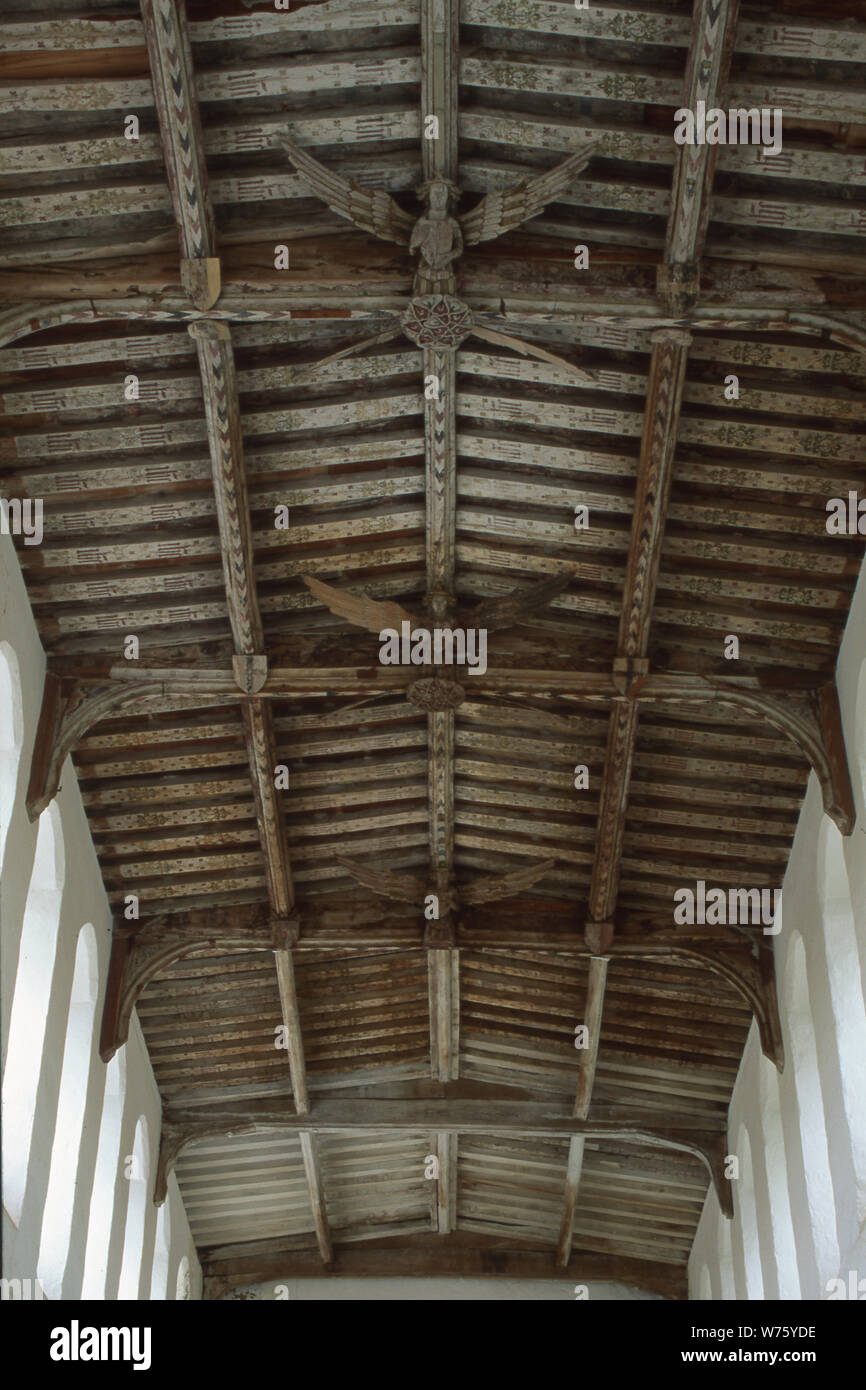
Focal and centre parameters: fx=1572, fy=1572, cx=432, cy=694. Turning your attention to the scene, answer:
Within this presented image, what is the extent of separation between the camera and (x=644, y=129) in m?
9.98

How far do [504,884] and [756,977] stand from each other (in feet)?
8.42

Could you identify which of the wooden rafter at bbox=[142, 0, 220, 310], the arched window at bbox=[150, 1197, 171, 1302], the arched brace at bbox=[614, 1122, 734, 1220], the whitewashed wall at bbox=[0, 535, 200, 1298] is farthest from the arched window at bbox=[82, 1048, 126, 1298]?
the wooden rafter at bbox=[142, 0, 220, 310]

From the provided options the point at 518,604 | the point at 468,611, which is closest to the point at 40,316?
the point at 468,611

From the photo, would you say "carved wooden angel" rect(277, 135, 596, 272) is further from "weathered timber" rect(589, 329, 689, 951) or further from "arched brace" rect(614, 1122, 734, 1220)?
"arched brace" rect(614, 1122, 734, 1220)

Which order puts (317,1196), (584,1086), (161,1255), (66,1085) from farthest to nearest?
(317,1196)
(161,1255)
(584,1086)
(66,1085)

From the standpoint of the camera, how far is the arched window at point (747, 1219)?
621 inches

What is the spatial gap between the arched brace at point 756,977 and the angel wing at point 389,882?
8.27 ft

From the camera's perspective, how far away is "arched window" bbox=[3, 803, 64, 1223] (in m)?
11.8

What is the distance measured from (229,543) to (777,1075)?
7443mm

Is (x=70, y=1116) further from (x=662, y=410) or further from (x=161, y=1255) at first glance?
(x=662, y=410)

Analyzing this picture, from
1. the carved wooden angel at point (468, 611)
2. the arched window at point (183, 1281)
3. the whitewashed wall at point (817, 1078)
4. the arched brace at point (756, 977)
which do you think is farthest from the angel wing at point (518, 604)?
the arched window at point (183, 1281)

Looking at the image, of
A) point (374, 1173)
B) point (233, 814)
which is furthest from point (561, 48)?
point (374, 1173)

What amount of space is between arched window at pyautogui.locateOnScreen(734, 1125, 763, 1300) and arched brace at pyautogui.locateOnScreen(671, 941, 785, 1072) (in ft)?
6.50

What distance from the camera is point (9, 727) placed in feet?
38.5
